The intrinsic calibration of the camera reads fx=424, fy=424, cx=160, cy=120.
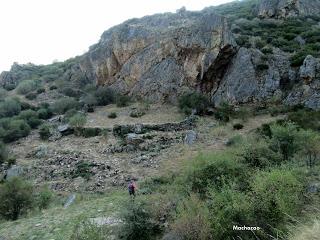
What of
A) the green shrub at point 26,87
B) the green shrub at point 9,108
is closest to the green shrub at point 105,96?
the green shrub at point 9,108

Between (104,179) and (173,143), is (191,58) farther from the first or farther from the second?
(104,179)

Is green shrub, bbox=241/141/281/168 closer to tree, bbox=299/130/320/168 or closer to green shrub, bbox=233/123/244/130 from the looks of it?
tree, bbox=299/130/320/168

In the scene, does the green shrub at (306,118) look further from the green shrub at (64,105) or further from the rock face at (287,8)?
the rock face at (287,8)

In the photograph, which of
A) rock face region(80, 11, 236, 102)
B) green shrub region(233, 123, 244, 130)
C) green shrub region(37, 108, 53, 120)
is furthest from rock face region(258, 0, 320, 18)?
green shrub region(37, 108, 53, 120)

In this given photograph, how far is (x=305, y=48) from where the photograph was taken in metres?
39.2

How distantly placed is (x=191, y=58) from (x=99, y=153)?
14498 millimetres

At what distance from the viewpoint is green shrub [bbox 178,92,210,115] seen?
35062 mm

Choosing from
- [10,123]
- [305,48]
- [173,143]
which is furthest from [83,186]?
[305,48]

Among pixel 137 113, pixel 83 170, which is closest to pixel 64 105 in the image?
pixel 137 113

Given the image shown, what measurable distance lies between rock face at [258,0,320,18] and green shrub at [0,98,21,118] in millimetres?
33135

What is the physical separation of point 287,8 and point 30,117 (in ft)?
115

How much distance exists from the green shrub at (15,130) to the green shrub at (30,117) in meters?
0.61

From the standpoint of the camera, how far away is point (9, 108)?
42.6 metres

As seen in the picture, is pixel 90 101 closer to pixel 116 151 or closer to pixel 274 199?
pixel 116 151
